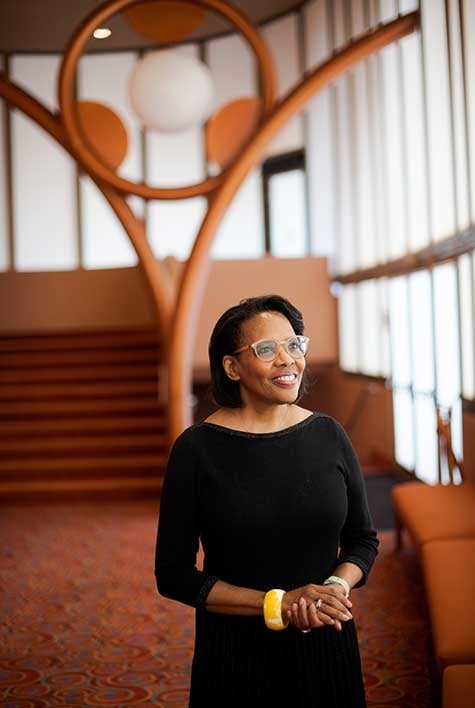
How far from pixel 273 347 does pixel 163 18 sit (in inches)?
349

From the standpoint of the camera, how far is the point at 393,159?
10266 mm

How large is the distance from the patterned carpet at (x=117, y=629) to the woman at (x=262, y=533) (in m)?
1.90

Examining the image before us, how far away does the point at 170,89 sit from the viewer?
9609mm

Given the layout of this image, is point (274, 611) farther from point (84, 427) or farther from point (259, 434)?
point (84, 427)

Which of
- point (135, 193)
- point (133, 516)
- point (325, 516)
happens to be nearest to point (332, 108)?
point (135, 193)

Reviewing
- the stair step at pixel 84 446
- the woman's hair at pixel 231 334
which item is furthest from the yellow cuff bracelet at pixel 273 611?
the stair step at pixel 84 446

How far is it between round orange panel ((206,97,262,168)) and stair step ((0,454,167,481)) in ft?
11.3

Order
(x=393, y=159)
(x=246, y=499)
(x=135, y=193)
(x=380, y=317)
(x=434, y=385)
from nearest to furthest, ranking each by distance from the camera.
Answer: (x=246, y=499) → (x=434, y=385) → (x=135, y=193) → (x=393, y=159) → (x=380, y=317)

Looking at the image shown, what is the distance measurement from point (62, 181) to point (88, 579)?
35.2ft

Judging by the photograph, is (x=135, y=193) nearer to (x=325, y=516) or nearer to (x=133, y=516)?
(x=133, y=516)

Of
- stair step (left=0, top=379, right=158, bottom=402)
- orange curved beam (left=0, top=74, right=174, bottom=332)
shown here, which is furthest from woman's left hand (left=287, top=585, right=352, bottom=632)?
stair step (left=0, top=379, right=158, bottom=402)

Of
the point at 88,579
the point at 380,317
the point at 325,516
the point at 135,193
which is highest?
the point at 135,193

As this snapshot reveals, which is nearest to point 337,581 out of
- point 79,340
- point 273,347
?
point 273,347

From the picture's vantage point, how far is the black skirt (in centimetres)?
213
